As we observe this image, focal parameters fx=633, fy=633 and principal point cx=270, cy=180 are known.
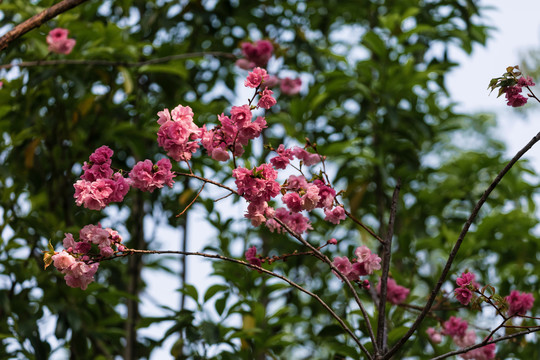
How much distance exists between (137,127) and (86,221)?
46 centimetres

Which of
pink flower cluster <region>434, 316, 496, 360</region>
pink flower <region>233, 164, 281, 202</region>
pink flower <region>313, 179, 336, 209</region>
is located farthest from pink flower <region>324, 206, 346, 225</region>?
pink flower cluster <region>434, 316, 496, 360</region>

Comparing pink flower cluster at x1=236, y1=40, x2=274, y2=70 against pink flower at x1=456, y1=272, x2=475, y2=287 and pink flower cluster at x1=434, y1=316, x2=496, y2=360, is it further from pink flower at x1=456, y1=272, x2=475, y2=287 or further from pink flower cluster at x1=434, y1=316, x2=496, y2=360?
pink flower at x1=456, y1=272, x2=475, y2=287

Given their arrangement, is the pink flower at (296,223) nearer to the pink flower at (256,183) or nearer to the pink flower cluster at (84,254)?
the pink flower at (256,183)

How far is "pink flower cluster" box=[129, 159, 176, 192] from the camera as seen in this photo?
1.40m

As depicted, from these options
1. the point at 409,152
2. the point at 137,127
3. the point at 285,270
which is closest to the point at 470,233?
the point at 409,152

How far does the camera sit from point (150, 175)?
1408 millimetres

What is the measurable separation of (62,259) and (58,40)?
146 centimetres

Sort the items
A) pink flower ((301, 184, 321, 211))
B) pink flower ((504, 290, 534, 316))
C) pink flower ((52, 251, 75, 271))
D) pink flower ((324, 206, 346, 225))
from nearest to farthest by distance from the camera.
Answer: pink flower ((52, 251, 75, 271))
pink flower ((301, 184, 321, 211))
pink flower ((324, 206, 346, 225))
pink flower ((504, 290, 534, 316))

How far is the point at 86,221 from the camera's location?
261cm

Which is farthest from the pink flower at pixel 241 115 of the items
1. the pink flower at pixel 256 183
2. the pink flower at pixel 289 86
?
the pink flower at pixel 289 86

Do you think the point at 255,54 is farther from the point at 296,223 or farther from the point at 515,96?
the point at 515,96

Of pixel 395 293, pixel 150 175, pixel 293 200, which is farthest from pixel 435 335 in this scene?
pixel 150 175

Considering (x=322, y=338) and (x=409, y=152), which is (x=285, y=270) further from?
(x=409, y=152)

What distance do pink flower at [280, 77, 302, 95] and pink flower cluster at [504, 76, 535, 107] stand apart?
5.86 ft
